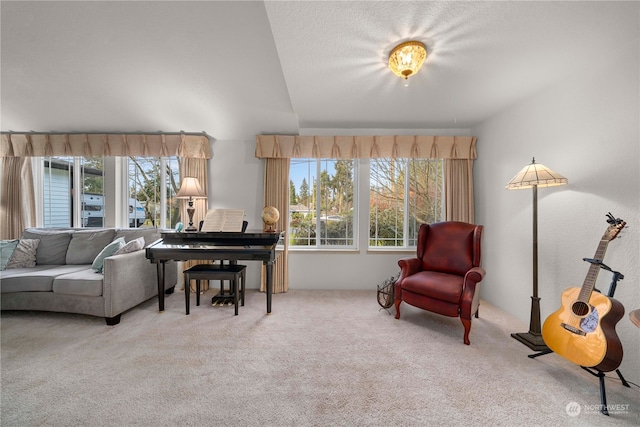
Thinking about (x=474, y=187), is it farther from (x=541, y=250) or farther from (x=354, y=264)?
(x=354, y=264)

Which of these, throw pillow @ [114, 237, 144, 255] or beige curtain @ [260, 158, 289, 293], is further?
beige curtain @ [260, 158, 289, 293]

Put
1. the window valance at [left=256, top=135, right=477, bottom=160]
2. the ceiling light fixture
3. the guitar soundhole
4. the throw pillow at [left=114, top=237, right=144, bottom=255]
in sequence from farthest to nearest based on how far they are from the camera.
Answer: the window valance at [left=256, top=135, right=477, bottom=160] → the throw pillow at [left=114, top=237, right=144, bottom=255] → the ceiling light fixture → the guitar soundhole

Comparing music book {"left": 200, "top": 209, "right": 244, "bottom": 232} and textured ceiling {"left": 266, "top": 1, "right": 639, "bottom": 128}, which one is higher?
textured ceiling {"left": 266, "top": 1, "right": 639, "bottom": 128}

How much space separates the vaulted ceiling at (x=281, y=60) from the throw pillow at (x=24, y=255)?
1.76 metres

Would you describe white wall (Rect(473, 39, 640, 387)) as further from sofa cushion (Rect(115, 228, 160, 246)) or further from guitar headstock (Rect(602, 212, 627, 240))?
sofa cushion (Rect(115, 228, 160, 246))

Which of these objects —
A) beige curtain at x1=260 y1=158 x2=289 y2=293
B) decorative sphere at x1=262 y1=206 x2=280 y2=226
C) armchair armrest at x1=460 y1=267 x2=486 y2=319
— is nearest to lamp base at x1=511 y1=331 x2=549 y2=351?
armchair armrest at x1=460 y1=267 x2=486 y2=319

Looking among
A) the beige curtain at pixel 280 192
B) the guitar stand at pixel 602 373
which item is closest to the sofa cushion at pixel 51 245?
the beige curtain at pixel 280 192

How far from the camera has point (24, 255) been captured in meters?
3.00

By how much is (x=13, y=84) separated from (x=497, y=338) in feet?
20.3

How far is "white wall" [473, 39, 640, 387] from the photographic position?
1780mm

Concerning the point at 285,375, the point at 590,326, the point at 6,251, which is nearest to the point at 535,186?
the point at 590,326

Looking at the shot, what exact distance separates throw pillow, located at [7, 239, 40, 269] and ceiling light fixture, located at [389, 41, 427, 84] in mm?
4770

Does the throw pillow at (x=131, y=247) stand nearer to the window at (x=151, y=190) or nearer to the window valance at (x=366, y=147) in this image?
the window at (x=151, y=190)

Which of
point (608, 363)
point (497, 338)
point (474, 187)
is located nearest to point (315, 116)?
point (474, 187)
